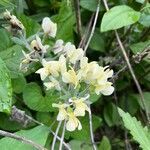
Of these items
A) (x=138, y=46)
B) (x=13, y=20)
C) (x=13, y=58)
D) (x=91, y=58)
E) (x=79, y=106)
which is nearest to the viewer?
(x=79, y=106)

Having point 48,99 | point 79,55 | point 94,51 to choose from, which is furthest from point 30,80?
point 79,55

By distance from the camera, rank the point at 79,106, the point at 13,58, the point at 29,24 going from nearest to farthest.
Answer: the point at 79,106 → the point at 13,58 → the point at 29,24

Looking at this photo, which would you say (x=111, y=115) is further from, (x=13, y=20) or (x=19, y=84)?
(x=13, y=20)

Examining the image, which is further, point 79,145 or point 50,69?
point 79,145

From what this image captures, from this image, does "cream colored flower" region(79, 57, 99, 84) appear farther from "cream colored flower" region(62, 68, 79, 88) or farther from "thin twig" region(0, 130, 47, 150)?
"thin twig" region(0, 130, 47, 150)

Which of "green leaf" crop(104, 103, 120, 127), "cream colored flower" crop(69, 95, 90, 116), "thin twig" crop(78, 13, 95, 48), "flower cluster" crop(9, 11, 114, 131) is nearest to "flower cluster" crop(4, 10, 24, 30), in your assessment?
"flower cluster" crop(9, 11, 114, 131)

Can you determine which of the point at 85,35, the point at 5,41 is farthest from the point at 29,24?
the point at 85,35
